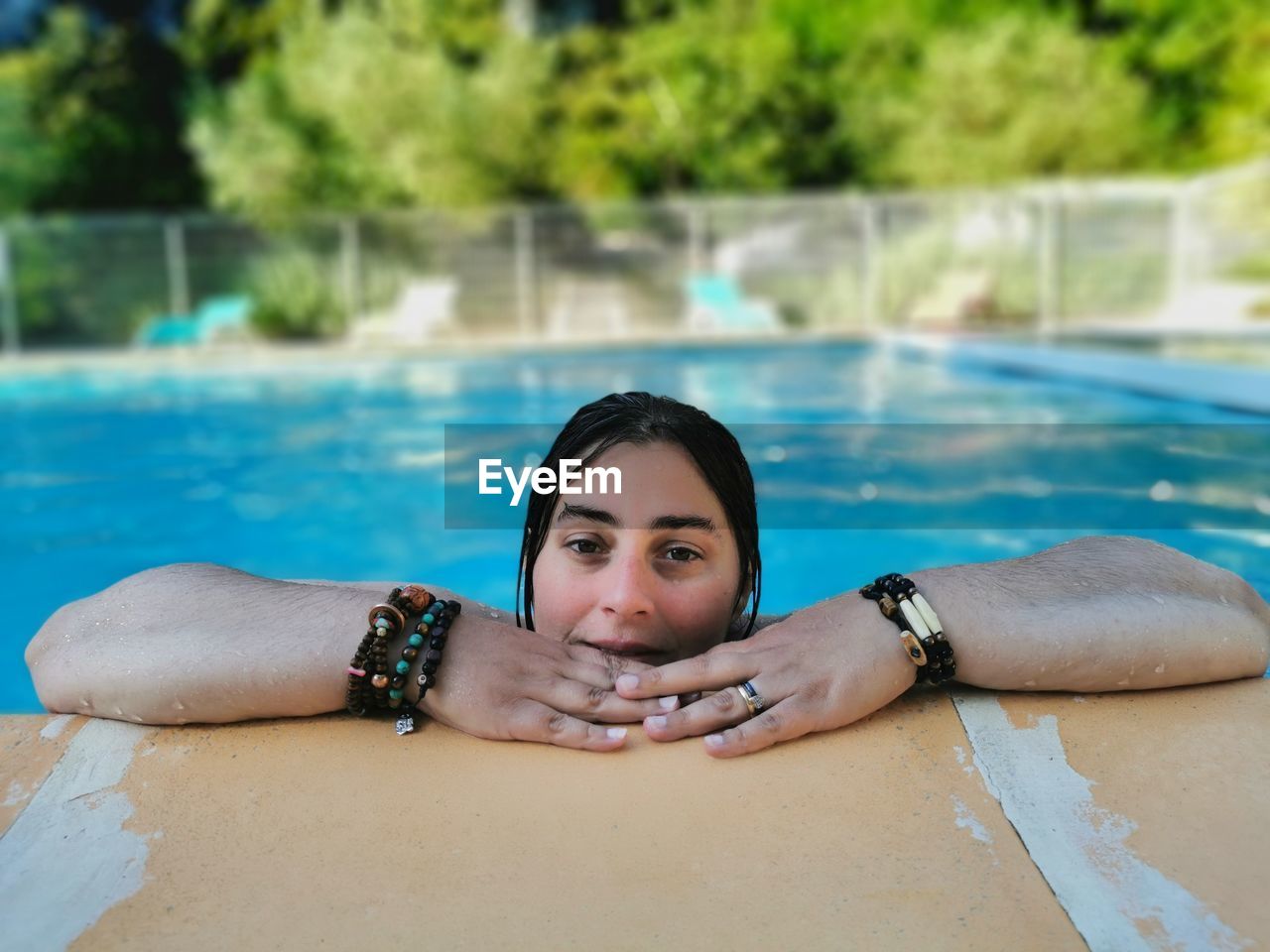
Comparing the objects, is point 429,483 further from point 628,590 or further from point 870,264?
point 870,264

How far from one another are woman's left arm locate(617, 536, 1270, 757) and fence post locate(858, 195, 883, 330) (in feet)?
55.8

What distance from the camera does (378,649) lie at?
1.51 m

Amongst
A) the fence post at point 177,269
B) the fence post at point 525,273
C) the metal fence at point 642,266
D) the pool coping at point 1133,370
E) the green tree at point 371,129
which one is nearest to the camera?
the pool coping at point 1133,370

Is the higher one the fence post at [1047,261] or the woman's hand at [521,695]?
the fence post at [1047,261]

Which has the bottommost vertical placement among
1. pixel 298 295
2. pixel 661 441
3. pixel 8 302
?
pixel 661 441

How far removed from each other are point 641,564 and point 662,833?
44 cm

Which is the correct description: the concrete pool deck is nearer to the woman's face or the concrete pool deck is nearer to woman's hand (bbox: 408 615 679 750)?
woman's hand (bbox: 408 615 679 750)

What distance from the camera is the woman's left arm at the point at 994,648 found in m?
1.53

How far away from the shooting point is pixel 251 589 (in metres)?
1.68

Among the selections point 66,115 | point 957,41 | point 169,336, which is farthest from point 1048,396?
point 66,115

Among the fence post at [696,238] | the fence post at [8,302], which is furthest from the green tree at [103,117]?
the fence post at [696,238]

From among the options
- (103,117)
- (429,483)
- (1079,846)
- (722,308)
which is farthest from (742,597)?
(103,117)

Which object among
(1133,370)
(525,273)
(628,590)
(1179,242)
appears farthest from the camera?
(525,273)

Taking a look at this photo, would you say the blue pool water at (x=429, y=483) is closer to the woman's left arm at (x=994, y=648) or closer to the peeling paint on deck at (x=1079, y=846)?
the woman's left arm at (x=994, y=648)
